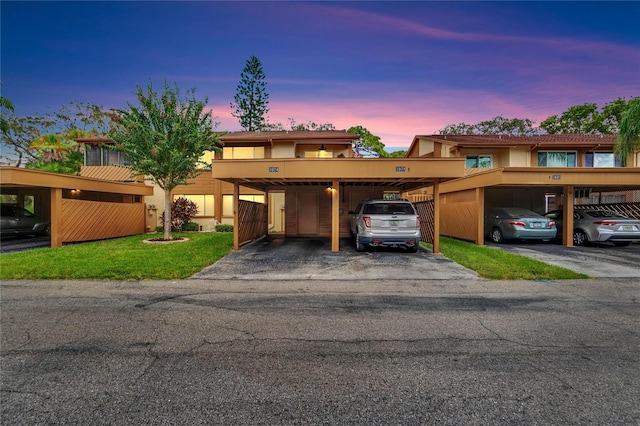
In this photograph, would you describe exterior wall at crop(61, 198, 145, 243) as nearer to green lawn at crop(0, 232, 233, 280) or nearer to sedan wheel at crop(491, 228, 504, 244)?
green lawn at crop(0, 232, 233, 280)

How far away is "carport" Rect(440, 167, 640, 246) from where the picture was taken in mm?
11727

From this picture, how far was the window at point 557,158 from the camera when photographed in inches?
769

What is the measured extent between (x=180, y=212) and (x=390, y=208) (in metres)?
13.4

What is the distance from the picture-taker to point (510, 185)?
1252 cm

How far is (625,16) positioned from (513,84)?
16.6 feet

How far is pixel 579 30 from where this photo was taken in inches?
520

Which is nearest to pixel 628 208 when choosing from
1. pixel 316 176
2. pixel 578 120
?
pixel 316 176

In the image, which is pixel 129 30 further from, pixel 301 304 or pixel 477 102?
pixel 477 102

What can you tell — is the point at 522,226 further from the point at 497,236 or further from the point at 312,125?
the point at 312,125

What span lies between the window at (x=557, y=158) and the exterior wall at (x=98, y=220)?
25005 mm

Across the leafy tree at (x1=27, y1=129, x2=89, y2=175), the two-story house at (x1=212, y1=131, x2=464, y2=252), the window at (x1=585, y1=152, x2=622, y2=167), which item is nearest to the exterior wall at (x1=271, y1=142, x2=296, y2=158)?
→ the two-story house at (x1=212, y1=131, x2=464, y2=252)

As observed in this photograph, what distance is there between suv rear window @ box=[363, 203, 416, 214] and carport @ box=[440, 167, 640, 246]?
4.33 metres

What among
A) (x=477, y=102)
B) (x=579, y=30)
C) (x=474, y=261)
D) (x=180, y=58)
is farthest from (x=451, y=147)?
(x=180, y=58)

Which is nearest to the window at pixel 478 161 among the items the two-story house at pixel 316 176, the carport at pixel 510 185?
the carport at pixel 510 185
